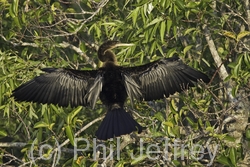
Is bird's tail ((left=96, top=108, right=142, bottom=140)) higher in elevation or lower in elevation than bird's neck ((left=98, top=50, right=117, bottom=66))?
lower

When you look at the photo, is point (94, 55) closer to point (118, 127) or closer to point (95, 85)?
point (95, 85)

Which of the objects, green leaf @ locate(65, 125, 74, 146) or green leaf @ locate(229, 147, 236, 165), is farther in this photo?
green leaf @ locate(65, 125, 74, 146)

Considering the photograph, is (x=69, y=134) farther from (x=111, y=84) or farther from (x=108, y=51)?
(x=108, y=51)

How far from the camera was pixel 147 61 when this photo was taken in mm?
6305

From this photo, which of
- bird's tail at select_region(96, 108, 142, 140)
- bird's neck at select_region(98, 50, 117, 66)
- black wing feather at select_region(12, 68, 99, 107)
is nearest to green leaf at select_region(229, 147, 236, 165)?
bird's tail at select_region(96, 108, 142, 140)

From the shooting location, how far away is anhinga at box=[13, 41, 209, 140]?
564 cm

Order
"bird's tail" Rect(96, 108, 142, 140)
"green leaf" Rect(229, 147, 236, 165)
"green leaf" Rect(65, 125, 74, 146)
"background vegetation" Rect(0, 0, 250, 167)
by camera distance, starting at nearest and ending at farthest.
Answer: "green leaf" Rect(229, 147, 236, 165)
"green leaf" Rect(65, 125, 74, 146)
"background vegetation" Rect(0, 0, 250, 167)
"bird's tail" Rect(96, 108, 142, 140)

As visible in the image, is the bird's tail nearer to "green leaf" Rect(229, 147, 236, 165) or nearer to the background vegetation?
the background vegetation

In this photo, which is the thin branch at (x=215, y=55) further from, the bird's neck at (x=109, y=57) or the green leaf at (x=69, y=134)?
the green leaf at (x=69, y=134)

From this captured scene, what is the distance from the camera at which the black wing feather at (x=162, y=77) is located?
5.66m

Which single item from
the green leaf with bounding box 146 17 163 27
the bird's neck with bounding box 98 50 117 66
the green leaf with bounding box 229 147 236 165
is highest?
the green leaf with bounding box 146 17 163 27

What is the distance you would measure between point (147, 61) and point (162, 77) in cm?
53

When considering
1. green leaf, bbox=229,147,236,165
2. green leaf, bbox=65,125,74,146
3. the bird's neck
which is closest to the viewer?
green leaf, bbox=229,147,236,165

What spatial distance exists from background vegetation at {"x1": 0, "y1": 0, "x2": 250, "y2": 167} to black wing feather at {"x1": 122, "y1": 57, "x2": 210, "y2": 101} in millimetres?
97
